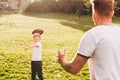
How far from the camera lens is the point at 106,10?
124 inches

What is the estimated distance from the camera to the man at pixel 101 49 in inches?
121

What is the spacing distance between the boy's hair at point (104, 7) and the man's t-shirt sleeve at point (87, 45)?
0.24 m

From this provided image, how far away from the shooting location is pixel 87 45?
120 inches

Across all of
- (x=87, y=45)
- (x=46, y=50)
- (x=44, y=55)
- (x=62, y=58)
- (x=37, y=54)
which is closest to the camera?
(x=87, y=45)

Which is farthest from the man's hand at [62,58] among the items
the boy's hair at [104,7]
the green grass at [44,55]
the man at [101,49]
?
the green grass at [44,55]

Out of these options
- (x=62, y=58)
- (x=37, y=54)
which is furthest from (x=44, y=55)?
(x=62, y=58)

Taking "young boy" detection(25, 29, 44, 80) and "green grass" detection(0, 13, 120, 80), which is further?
"green grass" detection(0, 13, 120, 80)

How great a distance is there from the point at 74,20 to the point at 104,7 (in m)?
30.9

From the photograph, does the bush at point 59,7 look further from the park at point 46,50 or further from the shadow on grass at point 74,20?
the park at point 46,50

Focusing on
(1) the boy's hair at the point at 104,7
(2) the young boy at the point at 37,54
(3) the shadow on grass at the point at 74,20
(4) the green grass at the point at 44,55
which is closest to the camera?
(1) the boy's hair at the point at 104,7

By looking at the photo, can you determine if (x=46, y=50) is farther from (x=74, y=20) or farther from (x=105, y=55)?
(x=74, y=20)

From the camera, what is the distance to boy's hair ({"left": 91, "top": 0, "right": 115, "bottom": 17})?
10.3ft

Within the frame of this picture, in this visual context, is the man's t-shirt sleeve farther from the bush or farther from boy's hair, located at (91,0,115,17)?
the bush

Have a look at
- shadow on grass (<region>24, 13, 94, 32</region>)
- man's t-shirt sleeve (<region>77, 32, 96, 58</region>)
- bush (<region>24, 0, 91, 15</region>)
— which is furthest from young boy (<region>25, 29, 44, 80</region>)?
bush (<region>24, 0, 91, 15</region>)
